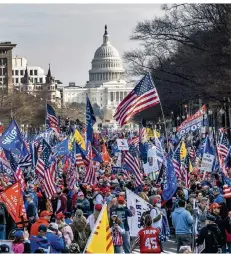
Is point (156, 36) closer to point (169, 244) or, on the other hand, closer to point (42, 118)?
point (169, 244)

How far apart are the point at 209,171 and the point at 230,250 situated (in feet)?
29.8

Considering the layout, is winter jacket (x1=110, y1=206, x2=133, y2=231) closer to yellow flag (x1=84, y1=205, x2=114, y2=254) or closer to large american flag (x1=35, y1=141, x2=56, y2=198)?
large american flag (x1=35, y1=141, x2=56, y2=198)

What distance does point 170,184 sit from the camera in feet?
71.5

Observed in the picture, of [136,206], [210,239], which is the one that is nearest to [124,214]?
[136,206]

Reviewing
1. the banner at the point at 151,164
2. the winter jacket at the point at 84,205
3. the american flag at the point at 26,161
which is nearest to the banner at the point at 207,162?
the banner at the point at 151,164

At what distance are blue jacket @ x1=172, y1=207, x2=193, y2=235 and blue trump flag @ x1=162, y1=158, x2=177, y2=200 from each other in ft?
9.10

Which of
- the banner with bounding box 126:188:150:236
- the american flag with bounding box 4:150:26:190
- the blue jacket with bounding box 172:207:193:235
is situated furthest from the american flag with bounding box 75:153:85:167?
the blue jacket with bounding box 172:207:193:235

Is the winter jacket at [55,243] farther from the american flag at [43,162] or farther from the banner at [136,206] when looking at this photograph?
the american flag at [43,162]

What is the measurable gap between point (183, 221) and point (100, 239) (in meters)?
5.87

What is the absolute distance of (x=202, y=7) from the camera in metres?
46.4

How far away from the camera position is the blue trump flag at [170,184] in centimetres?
2166

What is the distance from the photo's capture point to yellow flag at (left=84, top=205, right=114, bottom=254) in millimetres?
12898

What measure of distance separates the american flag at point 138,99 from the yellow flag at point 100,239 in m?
10.00

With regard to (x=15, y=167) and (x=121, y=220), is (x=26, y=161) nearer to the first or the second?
(x=15, y=167)
